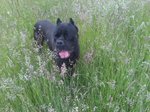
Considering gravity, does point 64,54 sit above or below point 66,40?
below

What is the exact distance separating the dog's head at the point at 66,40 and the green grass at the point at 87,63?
0.40ft

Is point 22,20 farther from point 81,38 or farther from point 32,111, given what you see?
point 32,111

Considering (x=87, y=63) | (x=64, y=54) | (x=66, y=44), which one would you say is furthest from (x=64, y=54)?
(x=87, y=63)

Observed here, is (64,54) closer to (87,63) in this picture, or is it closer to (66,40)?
(66,40)

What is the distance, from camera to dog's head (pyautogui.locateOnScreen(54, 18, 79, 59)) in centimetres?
305

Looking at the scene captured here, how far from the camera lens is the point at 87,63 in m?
2.95

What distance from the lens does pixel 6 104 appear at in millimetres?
2572

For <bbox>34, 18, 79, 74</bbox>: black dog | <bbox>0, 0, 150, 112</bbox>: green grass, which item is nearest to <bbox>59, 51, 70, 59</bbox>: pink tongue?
<bbox>34, 18, 79, 74</bbox>: black dog

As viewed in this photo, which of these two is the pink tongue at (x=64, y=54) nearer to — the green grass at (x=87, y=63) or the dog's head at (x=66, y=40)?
the dog's head at (x=66, y=40)

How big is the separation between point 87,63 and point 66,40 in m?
0.31

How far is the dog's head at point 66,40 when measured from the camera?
10.0ft

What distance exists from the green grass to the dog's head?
121 millimetres

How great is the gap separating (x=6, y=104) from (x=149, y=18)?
73.2 inches

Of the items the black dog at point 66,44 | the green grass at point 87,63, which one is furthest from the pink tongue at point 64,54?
the green grass at point 87,63
